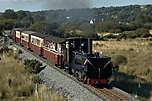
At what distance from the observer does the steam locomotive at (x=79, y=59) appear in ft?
80.2

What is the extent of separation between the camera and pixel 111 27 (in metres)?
115

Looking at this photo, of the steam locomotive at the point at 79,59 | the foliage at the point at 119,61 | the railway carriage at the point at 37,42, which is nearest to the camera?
the steam locomotive at the point at 79,59

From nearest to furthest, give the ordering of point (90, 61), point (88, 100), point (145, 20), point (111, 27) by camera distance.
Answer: point (88, 100) < point (90, 61) < point (111, 27) < point (145, 20)

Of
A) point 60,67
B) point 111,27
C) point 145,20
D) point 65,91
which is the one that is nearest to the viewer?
point 65,91

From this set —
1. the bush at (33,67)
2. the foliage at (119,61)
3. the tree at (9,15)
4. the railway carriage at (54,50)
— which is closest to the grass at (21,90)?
the bush at (33,67)

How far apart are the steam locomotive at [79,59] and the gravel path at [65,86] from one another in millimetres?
888

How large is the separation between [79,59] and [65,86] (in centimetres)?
276

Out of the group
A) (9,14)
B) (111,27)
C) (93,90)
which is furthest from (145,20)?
(93,90)

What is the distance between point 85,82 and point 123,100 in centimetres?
613

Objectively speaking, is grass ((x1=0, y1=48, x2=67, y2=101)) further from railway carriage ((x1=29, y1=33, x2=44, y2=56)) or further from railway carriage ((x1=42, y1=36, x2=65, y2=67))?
railway carriage ((x1=29, y1=33, x2=44, y2=56))

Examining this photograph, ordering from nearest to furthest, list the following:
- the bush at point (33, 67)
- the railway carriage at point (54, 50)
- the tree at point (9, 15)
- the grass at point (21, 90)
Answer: the grass at point (21, 90) → the bush at point (33, 67) → the railway carriage at point (54, 50) → the tree at point (9, 15)

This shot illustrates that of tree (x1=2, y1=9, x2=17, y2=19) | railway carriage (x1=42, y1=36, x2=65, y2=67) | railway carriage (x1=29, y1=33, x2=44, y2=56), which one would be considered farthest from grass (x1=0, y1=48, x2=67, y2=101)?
tree (x1=2, y1=9, x2=17, y2=19)

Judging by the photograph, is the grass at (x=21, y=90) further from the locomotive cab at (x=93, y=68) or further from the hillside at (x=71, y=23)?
the hillside at (x=71, y=23)

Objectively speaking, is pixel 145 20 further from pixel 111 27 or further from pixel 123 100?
pixel 123 100
